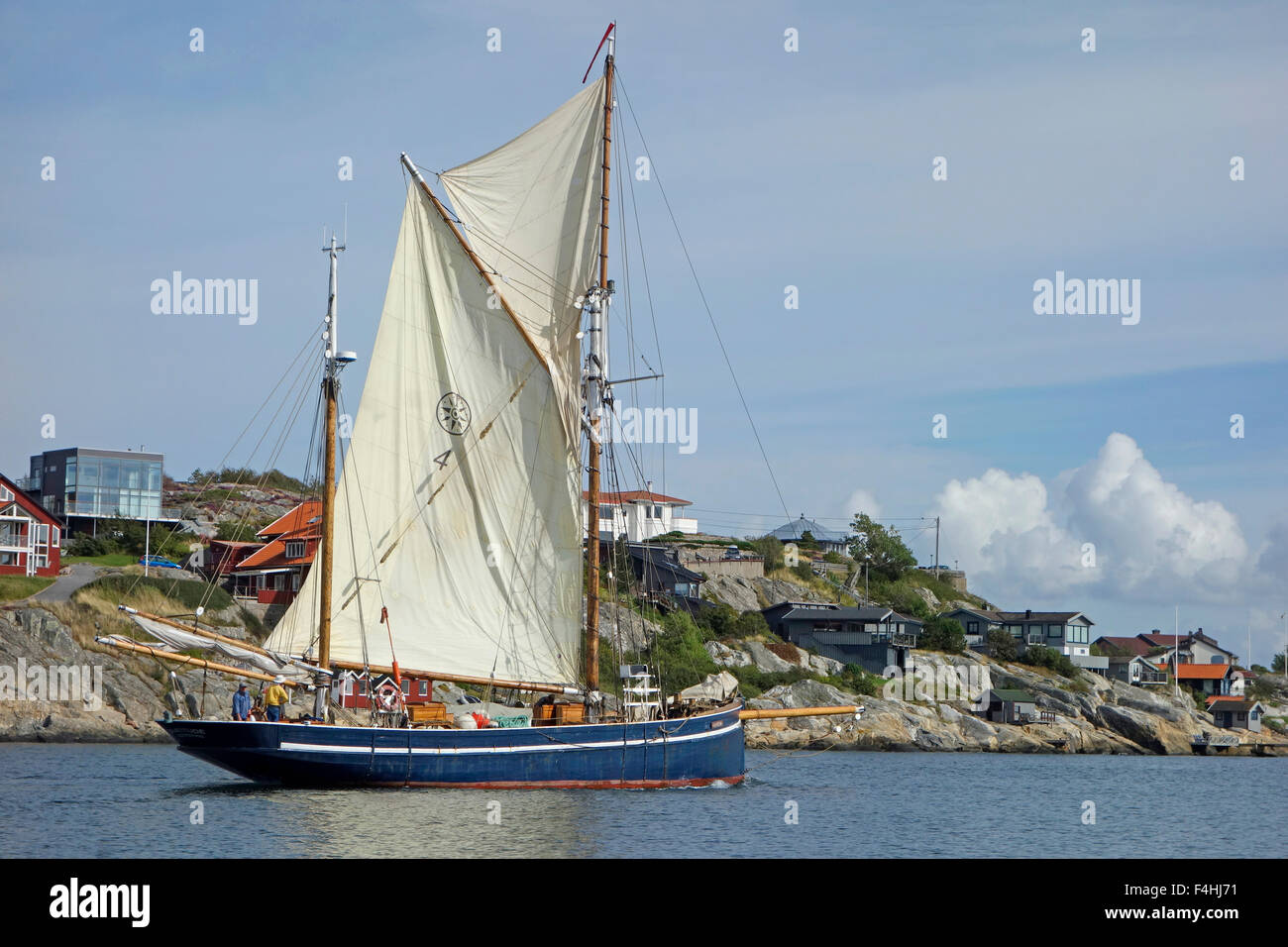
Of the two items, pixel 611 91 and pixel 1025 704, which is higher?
pixel 611 91

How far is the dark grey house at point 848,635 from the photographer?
107 m

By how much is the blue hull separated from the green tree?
303 feet

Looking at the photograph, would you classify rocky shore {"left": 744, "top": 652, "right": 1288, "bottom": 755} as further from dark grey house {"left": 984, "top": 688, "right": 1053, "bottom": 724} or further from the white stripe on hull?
the white stripe on hull

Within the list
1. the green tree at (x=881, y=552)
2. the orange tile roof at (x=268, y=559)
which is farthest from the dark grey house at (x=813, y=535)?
the orange tile roof at (x=268, y=559)

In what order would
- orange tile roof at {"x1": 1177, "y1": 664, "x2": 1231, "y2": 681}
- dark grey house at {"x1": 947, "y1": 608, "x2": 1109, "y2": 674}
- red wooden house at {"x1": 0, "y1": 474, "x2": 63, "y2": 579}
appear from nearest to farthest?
1. red wooden house at {"x1": 0, "y1": 474, "x2": 63, "y2": 579}
2. dark grey house at {"x1": 947, "y1": 608, "x2": 1109, "y2": 674}
3. orange tile roof at {"x1": 1177, "y1": 664, "x2": 1231, "y2": 681}

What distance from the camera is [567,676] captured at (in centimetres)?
4809

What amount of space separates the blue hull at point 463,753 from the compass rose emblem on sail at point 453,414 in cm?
1080

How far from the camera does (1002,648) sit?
396ft

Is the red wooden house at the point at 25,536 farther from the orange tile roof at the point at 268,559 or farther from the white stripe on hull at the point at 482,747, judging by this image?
the white stripe on hull at the point at 482,747

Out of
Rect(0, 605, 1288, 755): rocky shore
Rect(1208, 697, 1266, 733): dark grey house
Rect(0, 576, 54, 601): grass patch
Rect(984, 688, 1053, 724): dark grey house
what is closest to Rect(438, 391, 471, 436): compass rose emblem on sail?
Rect(0, 605, 1288, 755): rocky shore

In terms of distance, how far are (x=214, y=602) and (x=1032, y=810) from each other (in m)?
56.6

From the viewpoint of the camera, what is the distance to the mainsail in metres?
45.8
